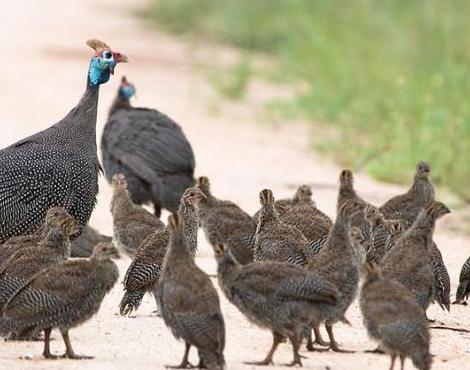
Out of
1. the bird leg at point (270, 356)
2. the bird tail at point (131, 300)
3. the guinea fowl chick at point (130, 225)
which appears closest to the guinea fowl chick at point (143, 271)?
the bird tail at point (131, 300)

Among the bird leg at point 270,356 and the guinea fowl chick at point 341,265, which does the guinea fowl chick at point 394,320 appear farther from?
the bird leg at point 270,356

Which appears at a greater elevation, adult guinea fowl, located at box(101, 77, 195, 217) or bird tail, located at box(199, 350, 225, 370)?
adult guinea fowl, located at box(101, 77, 195, 217)

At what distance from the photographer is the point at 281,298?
25.3ft

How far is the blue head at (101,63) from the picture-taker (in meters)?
10.6

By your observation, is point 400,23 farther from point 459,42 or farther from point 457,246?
point 457,246

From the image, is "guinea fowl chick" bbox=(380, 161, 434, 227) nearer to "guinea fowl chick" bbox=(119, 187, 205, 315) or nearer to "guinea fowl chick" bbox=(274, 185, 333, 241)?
"guinea fowl chick" bbox=(274, 185, 333, 241)

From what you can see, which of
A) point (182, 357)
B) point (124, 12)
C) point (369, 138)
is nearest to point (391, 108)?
point (369, 138)

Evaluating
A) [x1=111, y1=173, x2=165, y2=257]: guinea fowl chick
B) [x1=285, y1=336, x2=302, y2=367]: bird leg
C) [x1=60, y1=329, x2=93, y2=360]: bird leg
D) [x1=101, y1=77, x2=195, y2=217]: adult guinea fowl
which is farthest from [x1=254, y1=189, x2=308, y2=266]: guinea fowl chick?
[x1=101, y1=77, x2=195, y2=217]: adult guinea fowl

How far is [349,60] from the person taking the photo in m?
19.2

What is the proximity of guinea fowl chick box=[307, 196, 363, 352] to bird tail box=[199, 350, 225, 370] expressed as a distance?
0.81 metres

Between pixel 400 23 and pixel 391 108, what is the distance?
3550 millimetres

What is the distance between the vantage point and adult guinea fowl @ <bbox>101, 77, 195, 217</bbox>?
40.5ft

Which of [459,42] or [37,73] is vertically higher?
[459,42]

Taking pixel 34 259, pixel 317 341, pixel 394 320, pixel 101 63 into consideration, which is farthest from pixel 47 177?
pixel 394 320
